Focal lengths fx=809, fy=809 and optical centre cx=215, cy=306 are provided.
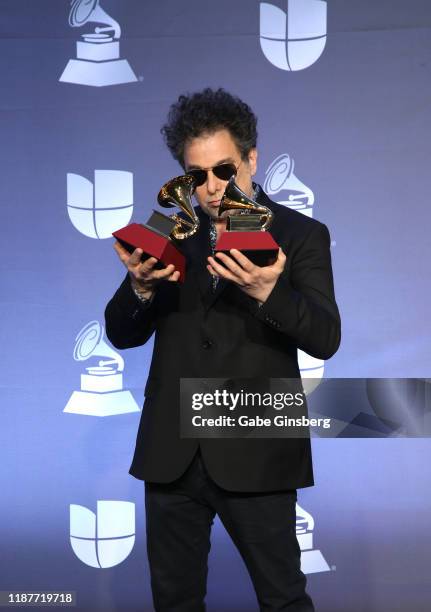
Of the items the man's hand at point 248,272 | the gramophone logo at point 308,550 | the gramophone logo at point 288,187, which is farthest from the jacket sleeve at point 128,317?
the gramophone logo at point 308,550

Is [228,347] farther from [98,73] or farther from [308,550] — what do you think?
[98,73]

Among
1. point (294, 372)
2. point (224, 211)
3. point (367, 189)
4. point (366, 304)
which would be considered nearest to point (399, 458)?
point (366, 304)

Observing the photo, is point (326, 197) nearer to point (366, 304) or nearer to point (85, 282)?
point (366, 304)

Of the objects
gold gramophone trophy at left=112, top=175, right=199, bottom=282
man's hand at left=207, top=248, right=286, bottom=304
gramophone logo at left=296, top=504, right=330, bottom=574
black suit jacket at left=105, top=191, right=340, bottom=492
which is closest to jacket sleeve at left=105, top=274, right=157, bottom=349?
black suit jacket at left=105, top=191, right=340, bottom=492

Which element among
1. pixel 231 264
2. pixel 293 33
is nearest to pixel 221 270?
pixel 231 264

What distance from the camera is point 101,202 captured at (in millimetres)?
2867

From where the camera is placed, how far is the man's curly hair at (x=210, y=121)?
1.73 metres

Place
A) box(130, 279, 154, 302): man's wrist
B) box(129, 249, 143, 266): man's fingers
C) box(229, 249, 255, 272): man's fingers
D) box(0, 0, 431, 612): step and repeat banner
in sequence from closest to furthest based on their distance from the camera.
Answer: box(229, 249, 255, 272): man's fingers, box(129, 249, 143, 266): man's fingers, box(130, 279, 154, 302): man's wrist, box(0, 0, 431, 612): step and repeat banner

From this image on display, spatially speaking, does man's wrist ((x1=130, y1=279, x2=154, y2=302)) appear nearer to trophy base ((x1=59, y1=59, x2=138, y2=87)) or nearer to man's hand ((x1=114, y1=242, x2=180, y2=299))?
man's hand ((x1=114, y1=242, x2=180, y2=299))

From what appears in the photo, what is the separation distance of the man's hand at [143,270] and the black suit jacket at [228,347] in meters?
0.08

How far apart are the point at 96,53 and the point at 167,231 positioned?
1474 mm

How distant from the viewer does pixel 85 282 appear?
2.88 m

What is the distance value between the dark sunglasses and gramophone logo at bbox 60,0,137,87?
1317 millimetres

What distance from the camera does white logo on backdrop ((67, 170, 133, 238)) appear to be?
287cm
